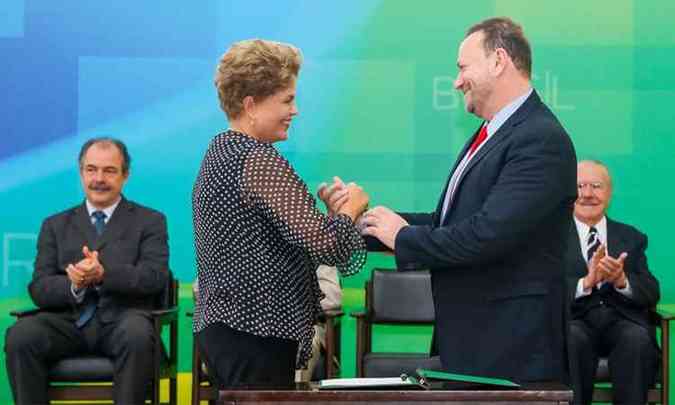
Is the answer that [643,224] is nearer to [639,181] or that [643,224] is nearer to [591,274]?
[639,181]

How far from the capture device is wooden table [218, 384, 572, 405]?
2.48m

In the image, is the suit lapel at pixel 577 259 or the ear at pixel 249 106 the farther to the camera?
the suit lapel at pixel 577 259

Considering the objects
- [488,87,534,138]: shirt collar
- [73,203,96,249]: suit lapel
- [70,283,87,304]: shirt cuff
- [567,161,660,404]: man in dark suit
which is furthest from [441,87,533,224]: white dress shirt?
[73,203,96,249]: suit lapel

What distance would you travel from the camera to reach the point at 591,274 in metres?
5.07

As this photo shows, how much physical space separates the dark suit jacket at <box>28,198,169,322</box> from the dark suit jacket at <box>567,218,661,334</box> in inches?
70.4

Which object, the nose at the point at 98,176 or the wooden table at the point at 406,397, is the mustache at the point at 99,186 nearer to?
the nose at the point at 98,176

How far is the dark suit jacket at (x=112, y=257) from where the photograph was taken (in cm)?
515

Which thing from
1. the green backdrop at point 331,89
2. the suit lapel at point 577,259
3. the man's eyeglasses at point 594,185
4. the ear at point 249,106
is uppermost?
the green backdrop at point 331,89

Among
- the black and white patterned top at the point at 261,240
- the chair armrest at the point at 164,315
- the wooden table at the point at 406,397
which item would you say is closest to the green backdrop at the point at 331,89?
the chair armrest at the point at 164,315

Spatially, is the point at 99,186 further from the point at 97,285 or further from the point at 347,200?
the point at 347,200

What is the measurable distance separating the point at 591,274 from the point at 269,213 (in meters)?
2.58

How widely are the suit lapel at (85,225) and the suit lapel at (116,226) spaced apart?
1.3 inches

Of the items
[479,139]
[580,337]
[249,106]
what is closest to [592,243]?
[580,337]

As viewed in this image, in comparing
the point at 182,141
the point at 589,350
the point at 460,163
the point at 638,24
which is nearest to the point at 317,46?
the point at 182,141
